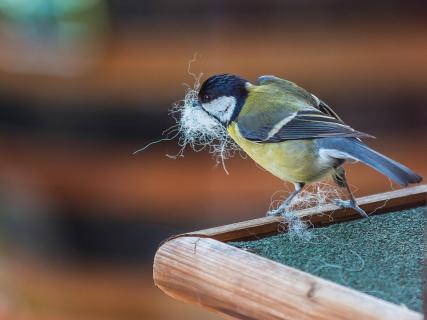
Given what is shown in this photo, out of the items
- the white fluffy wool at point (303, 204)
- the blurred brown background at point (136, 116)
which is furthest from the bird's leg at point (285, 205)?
the blurred brown background at point (136, 116)

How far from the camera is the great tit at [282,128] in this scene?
4.21 feet

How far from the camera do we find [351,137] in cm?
128

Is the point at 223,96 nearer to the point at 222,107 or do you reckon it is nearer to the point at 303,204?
the point at 222,107

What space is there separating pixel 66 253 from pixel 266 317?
201cm

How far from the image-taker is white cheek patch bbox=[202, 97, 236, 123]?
1.30 metres

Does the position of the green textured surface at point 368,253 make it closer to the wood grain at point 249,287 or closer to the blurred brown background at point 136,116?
the wood grain at point 249,287

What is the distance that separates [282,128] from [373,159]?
6.6 inches

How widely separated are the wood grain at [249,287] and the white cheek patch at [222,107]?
0.23m

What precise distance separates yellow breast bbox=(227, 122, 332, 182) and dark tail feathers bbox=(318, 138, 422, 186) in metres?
0.03

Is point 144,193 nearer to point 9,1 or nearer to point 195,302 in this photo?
point 9,1

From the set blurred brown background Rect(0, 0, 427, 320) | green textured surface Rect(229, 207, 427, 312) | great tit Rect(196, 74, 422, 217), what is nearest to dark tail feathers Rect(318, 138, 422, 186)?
great tit Rect(196, 74, 422, 217)

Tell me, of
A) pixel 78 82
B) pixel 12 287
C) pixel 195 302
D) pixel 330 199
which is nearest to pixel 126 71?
pixel 78 82

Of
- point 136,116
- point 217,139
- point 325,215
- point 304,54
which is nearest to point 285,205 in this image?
point 325,215

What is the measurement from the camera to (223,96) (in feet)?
4.26
